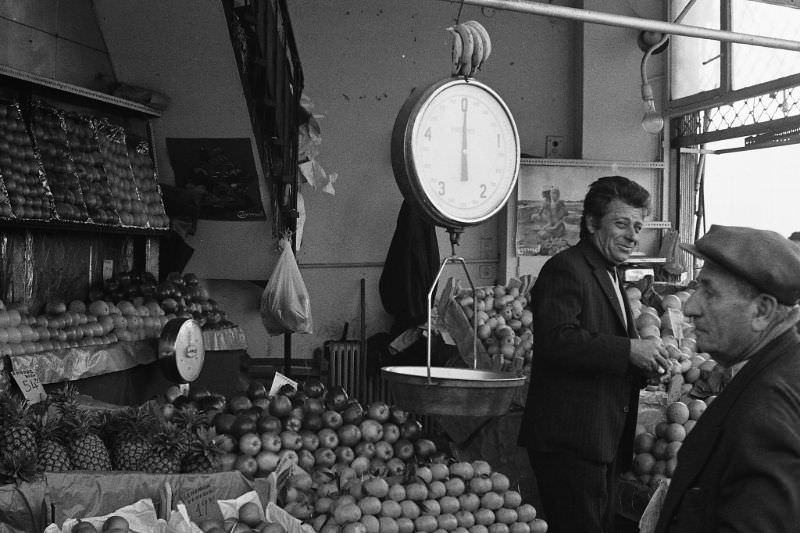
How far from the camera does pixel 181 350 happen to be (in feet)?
14.0

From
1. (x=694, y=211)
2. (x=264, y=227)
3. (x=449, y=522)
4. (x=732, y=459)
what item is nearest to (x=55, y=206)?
(x=264, y=227)

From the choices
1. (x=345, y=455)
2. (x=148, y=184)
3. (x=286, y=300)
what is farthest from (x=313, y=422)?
(x=148, y=184)

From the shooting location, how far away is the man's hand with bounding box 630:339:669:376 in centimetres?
233

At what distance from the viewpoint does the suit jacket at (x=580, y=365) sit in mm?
2355

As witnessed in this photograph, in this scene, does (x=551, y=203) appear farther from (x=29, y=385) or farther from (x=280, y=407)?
(x=29, y=385)

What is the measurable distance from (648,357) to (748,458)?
1.15m

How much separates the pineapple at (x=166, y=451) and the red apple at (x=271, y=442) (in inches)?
15.0

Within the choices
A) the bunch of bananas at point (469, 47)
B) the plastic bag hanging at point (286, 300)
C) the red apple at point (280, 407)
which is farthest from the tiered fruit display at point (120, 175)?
the bunch of bananas at point (469, 47)

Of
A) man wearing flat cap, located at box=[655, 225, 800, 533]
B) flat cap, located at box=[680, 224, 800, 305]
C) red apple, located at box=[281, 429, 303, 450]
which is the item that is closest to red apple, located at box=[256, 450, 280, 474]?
red apple, located at box=[281, 429, 303, 450]

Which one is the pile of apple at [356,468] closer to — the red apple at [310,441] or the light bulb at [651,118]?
the red apple at [310,441]

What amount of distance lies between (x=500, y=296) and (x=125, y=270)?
2.34m

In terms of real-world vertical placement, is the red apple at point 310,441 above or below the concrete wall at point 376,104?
below

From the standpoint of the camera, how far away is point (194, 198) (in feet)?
17.9

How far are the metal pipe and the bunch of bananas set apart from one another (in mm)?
92
